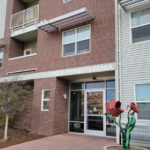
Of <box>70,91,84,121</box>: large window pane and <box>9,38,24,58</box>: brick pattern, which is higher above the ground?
<box>9,38,24,58</box>: brick pattern

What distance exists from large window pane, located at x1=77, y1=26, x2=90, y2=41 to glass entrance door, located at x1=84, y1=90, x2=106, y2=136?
119 inches

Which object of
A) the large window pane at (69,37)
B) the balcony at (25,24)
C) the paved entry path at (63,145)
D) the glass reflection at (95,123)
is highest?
the balcony at (25,24)

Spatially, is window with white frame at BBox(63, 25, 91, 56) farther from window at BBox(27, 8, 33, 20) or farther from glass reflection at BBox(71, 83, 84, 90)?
window at BBox(27, 8, 33, 20)

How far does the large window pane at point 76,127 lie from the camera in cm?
1033

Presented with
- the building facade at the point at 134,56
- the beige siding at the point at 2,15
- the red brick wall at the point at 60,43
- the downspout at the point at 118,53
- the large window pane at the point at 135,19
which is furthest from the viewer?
the beige siding at the point at 2,15

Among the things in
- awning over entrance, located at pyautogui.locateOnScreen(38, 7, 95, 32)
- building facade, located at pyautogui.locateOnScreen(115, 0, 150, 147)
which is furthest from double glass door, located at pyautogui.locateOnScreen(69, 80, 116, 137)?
awning over entrance, located at pyautogui.locateOnScreen(38, 7, 95, 32)

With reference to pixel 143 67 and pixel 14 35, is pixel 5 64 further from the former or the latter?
pixel 143 67

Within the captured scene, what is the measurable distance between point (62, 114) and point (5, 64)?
614 centimetres

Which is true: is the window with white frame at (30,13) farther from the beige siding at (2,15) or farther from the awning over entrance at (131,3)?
the awning over entrance at (131,3)

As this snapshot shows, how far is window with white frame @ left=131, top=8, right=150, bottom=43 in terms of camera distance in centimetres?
779

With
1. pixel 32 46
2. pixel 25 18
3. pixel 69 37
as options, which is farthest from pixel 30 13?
pixel 69 37

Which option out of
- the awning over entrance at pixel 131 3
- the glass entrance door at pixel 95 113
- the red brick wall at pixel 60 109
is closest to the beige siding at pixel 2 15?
the red brick wall at pixel 60 109

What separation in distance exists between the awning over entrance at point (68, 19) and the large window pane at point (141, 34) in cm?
239

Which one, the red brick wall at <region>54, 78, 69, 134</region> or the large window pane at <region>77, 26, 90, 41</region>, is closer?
the large window pane at <region>77, 26, 90, 41</region>
